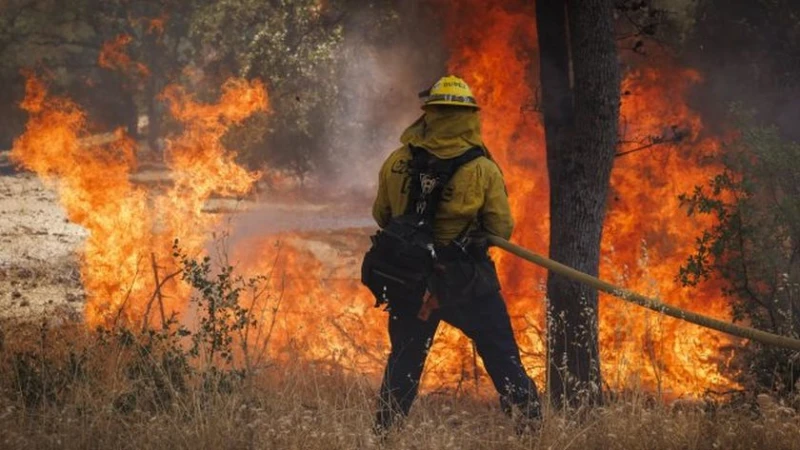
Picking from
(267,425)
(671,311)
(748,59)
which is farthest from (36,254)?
(671,311)

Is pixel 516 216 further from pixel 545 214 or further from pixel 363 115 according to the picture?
pixel 363 115

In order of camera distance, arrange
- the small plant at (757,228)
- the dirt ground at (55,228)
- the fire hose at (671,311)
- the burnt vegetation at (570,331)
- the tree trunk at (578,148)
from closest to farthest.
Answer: the burnt vegetation at (570,331), the fire hose at (671,311), the tree trunk at (578,148), the small plant at (757,228), the dirt ground at (55,228)

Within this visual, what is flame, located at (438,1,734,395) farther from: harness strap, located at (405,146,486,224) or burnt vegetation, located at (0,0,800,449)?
harness strap, located at (405,146,486,224)

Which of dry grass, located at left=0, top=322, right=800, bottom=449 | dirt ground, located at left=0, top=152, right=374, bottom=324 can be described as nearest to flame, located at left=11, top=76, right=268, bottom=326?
Result: dirt ground, located at left=0, top=152, right=374, bottom=324

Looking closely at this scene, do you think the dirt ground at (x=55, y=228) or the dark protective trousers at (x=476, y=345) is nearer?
the dark protective trousers at (x=476, y=345)

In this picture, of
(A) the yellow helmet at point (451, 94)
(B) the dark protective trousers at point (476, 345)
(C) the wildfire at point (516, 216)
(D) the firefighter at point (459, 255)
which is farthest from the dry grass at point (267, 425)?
(C) the wildfire at point (516, 216)

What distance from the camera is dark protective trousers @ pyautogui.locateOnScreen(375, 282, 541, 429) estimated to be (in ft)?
18.1

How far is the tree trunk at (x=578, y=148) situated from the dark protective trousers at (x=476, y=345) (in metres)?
1.29

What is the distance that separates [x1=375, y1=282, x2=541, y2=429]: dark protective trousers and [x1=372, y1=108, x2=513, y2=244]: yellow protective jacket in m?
0.42

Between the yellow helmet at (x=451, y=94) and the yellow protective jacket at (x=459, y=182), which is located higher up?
the yellow helmet at (x=451, y=94)

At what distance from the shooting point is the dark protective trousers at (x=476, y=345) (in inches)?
218

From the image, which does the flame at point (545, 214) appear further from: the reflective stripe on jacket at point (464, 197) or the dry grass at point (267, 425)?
the dry grass at point (267, 425)

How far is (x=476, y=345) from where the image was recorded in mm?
5688

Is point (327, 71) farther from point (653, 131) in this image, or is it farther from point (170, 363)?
point (170, 363)
